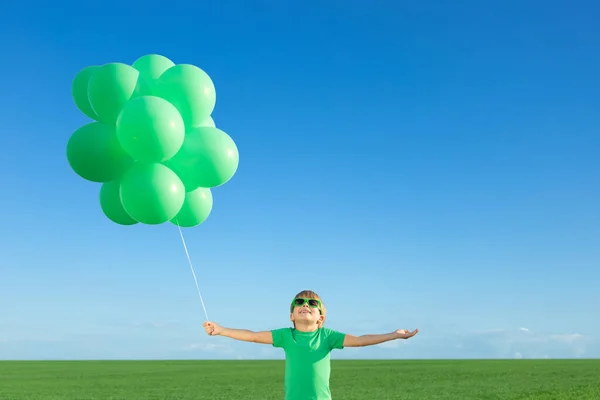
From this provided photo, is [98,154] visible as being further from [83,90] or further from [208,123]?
[208,123]

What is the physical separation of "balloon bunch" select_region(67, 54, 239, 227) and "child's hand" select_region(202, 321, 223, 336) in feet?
7.45

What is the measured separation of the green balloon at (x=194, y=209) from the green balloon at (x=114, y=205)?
2.06 ft

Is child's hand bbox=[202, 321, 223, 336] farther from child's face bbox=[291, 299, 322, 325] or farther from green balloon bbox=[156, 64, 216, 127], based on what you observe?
green balloon bbox=[156, 64, 216, 127]

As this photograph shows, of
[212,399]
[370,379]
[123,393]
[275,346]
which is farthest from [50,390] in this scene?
[275,346]

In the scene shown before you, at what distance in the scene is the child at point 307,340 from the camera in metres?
5.75

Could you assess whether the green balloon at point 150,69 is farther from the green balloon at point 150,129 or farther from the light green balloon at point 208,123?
the light green balloon at point 208,123

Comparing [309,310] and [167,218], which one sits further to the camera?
[167,218]

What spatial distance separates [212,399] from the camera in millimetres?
21984

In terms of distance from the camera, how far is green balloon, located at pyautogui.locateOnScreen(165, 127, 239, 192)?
8.24m

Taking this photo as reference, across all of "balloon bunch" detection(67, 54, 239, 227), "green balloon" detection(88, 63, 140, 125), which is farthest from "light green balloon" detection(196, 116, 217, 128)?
"green balloon" detection(88, 63, 140, 125)

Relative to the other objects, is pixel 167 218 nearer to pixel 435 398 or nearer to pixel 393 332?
pixel 393 332

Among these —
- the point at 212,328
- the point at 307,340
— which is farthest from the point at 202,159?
the point at 307,340

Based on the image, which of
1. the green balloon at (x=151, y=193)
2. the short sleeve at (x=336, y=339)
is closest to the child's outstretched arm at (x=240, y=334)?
the short sleeve at (x=336, y=339)

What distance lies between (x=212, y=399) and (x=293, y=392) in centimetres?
1725
